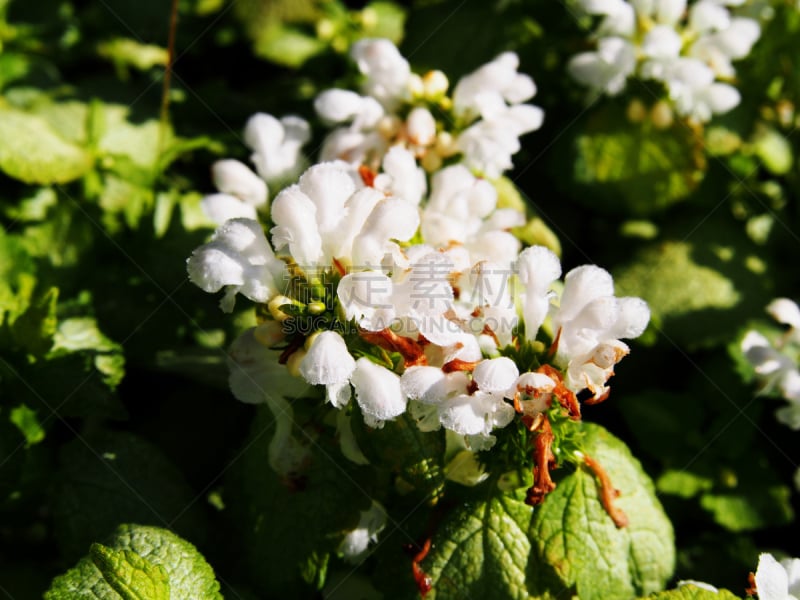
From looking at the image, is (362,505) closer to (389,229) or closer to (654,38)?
(389,229)

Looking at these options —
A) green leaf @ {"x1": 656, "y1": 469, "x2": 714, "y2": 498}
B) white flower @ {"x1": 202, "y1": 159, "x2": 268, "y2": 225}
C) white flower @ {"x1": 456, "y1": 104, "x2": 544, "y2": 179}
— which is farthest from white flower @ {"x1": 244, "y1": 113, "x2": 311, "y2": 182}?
green leaf @ {"x1": 656, "y1": 469, "x2": 714, "y2": 498}

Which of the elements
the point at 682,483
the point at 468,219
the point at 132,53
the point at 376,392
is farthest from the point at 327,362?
the point at 132,53

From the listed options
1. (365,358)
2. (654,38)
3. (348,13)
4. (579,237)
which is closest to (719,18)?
(654,38)

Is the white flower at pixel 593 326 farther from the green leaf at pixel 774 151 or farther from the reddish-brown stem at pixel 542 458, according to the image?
the green leaf at pixel 774 151

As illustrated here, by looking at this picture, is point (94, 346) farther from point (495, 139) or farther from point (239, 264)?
point (495, 139)

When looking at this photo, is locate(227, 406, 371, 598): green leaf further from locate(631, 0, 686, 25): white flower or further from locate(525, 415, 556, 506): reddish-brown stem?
locate(631, 0, 686, 25): white flower
